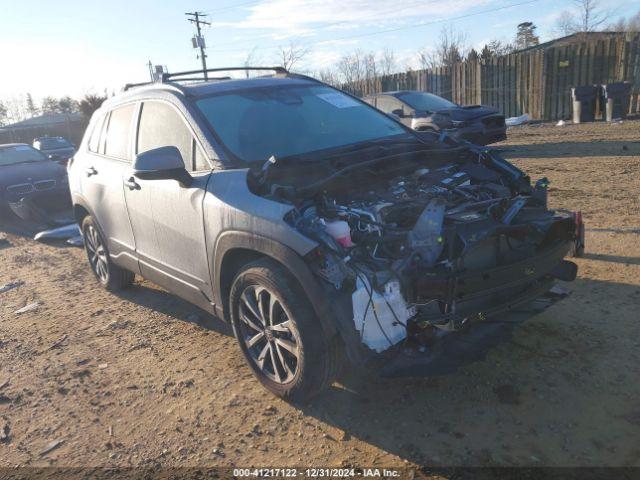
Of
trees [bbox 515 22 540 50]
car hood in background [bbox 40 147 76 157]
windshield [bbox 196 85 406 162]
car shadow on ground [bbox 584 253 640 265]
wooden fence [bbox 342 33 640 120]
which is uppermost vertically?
trees [bbox 515 22 540 50]

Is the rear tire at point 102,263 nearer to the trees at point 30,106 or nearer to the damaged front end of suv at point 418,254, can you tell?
the damaged front end of suv at point 418,254

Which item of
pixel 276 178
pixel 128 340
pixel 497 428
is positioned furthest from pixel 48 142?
pixel 497 428

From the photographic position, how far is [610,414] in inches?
111

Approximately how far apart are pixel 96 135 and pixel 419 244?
391cm

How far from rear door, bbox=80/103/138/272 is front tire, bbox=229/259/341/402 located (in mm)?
1712

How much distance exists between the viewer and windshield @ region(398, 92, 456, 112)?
40.0ft

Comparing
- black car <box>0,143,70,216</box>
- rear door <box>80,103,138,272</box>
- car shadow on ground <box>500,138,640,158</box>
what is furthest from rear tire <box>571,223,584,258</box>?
black car <box>0,143,70,216</box>

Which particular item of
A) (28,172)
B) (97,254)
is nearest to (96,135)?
(97,254)

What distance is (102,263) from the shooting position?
18.3 feet

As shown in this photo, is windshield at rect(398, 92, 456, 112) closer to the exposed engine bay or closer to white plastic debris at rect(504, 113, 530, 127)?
white plastic debris at rect(504, 113, 530, 127)

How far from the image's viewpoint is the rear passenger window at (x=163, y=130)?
377 cm

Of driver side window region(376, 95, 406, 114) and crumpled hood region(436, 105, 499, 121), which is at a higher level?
driver side window region(376, 95, 406, 114)

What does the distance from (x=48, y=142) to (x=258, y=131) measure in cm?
2144

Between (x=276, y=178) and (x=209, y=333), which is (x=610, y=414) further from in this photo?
(x=209, y=333)
